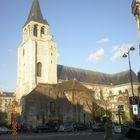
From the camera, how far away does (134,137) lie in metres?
6.48

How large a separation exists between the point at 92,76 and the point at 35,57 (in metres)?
22.9

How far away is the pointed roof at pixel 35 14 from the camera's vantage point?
7494 cm

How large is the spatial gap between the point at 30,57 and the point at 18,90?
31.7ft

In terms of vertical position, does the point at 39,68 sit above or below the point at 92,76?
below

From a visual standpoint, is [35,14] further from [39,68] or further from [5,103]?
[5,103]

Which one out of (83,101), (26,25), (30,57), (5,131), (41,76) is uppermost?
(26,25)

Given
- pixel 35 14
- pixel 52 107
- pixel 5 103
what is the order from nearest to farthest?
pixel 52 107 < pixel 35 14 < pixel 5 103

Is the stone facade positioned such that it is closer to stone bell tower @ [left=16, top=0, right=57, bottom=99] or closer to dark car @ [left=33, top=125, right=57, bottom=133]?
stone bell tower @ [left=16, top=0, right=57, bottom=99]

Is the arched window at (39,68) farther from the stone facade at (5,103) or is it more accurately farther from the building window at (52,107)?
the stone facade at (5,103)

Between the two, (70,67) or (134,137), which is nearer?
(134,137)

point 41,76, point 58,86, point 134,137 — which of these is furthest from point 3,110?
point 134,137

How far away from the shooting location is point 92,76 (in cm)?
8481

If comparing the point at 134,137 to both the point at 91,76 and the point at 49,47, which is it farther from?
the point at 91,76

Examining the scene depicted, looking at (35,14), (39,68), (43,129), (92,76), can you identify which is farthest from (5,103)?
(43,129)
